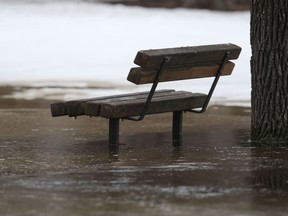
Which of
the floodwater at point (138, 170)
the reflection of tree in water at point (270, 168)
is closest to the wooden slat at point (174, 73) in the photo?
the floodwater at point (138, 170)

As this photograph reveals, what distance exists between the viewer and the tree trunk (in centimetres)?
1053

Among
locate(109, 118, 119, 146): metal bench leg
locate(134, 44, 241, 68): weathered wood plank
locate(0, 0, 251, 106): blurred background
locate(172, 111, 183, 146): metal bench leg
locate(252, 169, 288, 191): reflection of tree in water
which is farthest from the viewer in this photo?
locate(0, 0, 251, 106): blurred background

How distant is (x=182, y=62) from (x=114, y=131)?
92 centimetres

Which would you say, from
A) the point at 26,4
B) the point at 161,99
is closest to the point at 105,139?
the point at 161,99

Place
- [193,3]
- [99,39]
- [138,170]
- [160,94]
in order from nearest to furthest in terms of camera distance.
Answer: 1. [138,170]
2. [160,94]
3. [99,39]
4. [193,3]

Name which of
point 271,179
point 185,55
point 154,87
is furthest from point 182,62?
point 271,179

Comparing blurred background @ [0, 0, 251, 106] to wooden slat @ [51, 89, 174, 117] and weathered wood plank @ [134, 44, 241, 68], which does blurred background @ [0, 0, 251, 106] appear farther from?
wooden slat @ [51, 89, 174, 117]

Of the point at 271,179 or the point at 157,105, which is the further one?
the point at 157,105

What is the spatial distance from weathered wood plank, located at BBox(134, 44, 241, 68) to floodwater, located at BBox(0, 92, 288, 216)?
2.68ft

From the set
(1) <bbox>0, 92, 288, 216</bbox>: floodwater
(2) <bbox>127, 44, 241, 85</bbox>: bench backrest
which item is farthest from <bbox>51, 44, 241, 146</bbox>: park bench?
(1) <bbox>0, 92, 288, 216</bbox>: floodwater

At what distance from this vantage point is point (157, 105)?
1060 cm

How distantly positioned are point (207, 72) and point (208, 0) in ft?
73.9

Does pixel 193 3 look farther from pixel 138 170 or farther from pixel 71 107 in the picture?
pixel 138 170

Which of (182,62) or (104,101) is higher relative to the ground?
(182,62)
